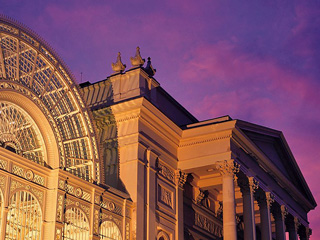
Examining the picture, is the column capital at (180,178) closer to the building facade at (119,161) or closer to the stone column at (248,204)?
the building facade at (119,161)

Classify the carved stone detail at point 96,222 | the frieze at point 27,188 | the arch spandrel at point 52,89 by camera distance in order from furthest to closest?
the carved stone detail at point 96,222 → the arch spandrel at point 52,89 → the frieze at point 27,188

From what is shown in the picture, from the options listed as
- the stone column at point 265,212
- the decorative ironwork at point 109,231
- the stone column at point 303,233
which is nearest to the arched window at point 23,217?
the decorative ironwork at point 109,231

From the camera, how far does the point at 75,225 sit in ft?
90.5

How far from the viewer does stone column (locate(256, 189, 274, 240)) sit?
132 ft

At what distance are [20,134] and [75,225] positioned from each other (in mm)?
4715

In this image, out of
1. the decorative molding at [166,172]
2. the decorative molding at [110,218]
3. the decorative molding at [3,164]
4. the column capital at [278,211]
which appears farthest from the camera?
the column capital at [278,211]

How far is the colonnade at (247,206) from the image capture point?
35.5 m

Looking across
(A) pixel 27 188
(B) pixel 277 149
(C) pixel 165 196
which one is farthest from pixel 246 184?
(A) pixel 27 188

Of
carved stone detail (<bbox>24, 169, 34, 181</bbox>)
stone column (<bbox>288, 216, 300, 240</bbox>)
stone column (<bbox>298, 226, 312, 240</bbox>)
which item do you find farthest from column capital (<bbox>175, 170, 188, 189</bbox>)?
stone column (<bbox>298, 226, 312, 240</bbox>)

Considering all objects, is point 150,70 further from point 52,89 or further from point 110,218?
point 110,218

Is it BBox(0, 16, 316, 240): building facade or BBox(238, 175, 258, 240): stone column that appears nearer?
BBox(0, 16, 316, 240): building facade

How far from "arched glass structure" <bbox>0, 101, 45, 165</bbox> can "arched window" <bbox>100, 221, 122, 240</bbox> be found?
494cm

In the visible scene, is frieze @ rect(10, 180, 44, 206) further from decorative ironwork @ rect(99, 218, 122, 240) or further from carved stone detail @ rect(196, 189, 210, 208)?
carved stone detail @ rect(196, 189, 210, 208)

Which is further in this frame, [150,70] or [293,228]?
[293,228]
